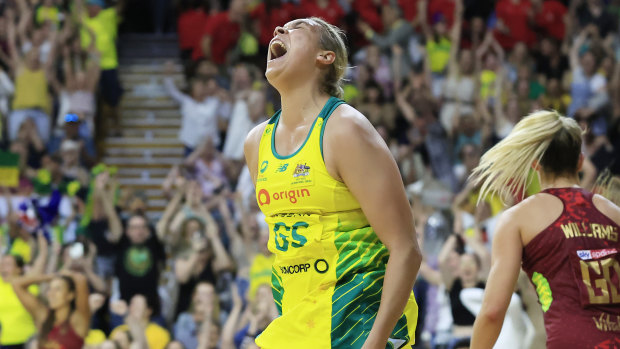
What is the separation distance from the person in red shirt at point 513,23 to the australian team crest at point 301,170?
29.9ft

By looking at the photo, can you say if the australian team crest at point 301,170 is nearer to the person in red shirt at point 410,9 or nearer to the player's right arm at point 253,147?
the player's right arm at point 253,147

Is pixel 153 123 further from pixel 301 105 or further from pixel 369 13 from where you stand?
pixel 301 105

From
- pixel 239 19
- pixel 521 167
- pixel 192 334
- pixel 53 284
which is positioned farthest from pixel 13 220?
pixel 521 167

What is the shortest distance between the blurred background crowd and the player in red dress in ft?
10.8

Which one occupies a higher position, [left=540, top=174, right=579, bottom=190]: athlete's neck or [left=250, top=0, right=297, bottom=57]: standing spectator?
[left=250, top=0, right=297, bottom=57]: standing spectator

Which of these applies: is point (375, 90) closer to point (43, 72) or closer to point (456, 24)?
point (456, 24)

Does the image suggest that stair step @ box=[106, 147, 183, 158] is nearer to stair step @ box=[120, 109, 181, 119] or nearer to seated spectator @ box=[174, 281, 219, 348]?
stair step @ box=[120, 109, 181, 119]

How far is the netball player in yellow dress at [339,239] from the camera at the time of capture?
8.97ft

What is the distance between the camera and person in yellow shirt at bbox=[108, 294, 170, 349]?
7.48 metres

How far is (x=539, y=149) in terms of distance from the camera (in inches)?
139

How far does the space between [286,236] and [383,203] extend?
34cm

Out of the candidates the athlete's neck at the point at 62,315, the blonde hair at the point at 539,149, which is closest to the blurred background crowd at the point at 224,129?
the athlete's neck at the point at 62,315

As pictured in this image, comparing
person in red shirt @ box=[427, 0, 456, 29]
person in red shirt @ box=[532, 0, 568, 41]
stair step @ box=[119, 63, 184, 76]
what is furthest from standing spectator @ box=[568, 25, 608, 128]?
stair step @ box=[119, 63, 184, 76]

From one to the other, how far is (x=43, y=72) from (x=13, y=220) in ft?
7.35
